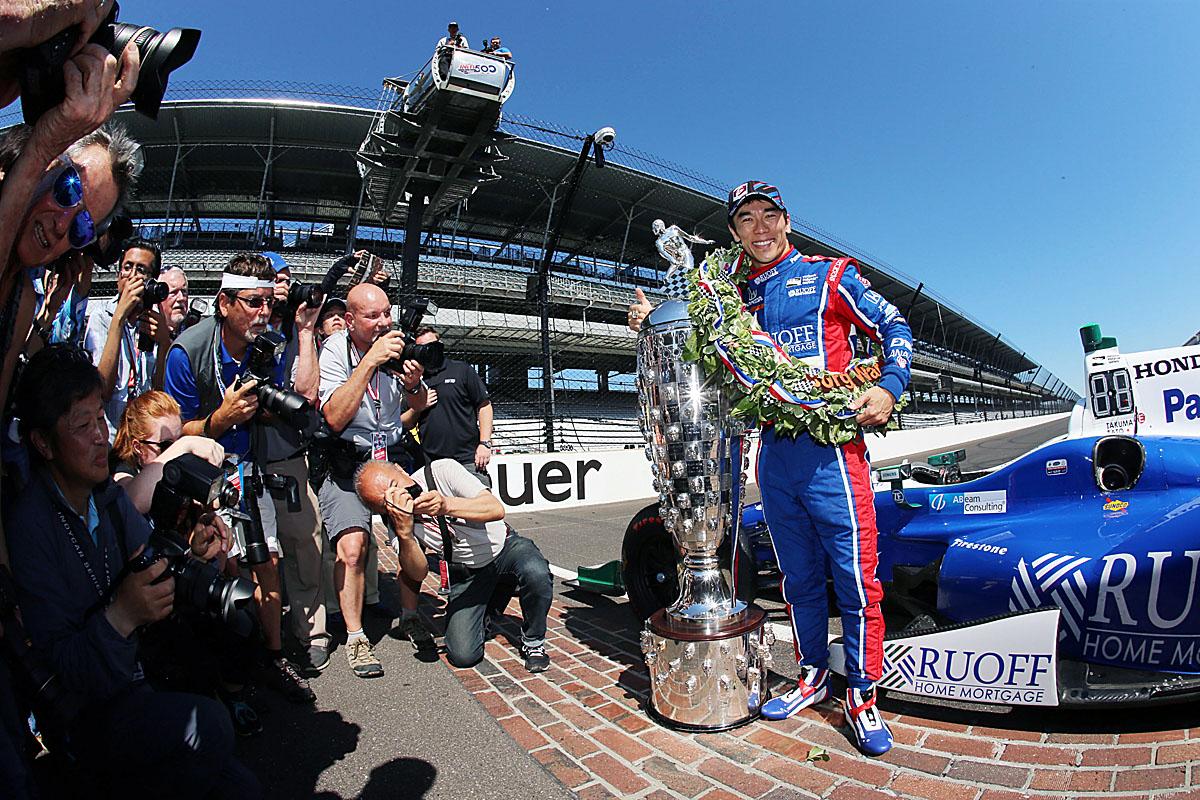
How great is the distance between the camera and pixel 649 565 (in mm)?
3666

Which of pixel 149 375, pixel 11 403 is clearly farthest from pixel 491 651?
pixel 149 375

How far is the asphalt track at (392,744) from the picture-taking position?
2.11 meters

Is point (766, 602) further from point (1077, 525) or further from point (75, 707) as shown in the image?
point (75, 707)

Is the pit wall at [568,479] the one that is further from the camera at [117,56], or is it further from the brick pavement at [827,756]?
the camera at [117,56]

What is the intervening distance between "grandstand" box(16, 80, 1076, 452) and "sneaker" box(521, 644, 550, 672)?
47.3ft

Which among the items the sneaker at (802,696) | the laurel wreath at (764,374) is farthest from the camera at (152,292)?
the sneaker at (802,696)

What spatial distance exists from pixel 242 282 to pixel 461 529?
67.1 inches

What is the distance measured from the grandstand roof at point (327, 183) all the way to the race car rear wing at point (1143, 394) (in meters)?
18.1

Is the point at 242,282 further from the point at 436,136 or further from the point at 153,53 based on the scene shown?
the point at 436,136

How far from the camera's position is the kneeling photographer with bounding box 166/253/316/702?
9.48 ft

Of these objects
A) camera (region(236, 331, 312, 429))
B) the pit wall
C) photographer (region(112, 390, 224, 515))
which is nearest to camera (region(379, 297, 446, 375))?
camera (region(236, 331, 312, 429))

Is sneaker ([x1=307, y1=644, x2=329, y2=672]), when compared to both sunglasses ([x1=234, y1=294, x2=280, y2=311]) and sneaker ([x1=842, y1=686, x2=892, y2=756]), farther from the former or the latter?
sneaker ([x1=842, y1=686, x2=892, y2=756])

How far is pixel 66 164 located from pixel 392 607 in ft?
12.0

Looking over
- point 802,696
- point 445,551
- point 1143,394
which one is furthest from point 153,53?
point 1143,394
